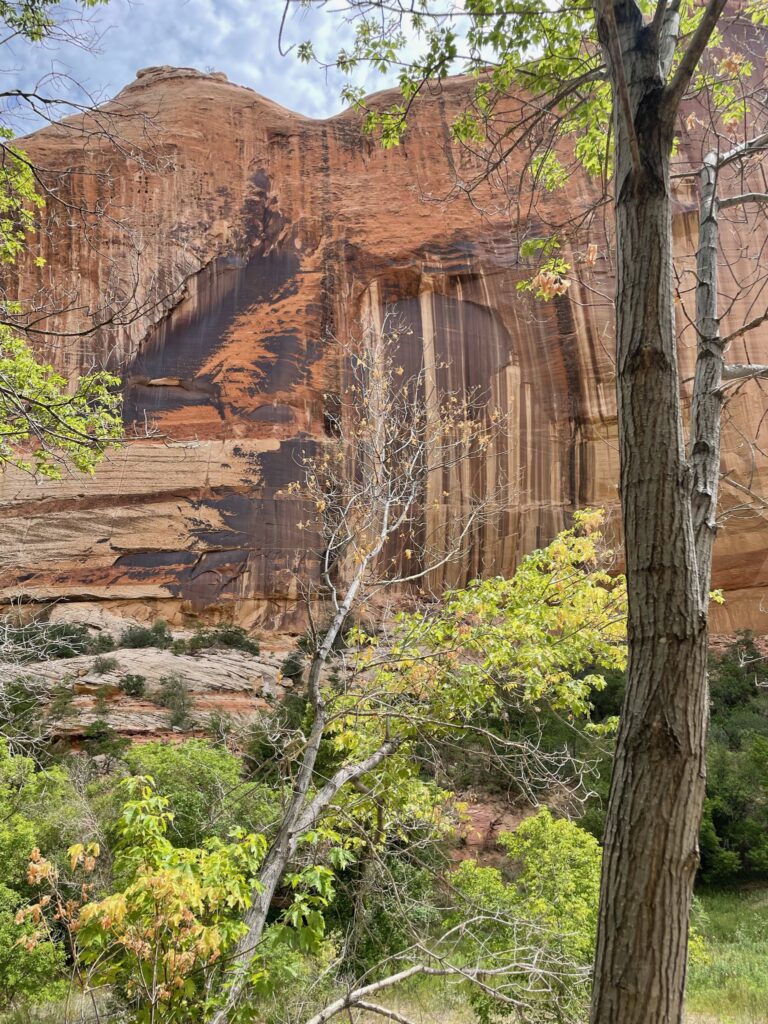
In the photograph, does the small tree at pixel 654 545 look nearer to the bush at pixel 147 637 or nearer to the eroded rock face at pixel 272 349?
the eroded rock face at pixel 272 349

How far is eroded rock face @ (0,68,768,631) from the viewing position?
22516mm

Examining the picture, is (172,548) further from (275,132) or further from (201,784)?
(275,132)

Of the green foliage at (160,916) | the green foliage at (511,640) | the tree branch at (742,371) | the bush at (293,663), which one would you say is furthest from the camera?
the bush at (293,663)

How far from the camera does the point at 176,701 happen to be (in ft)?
62.7

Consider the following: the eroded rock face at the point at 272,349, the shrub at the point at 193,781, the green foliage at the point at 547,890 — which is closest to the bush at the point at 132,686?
the eroded rock face at the point at 272,349

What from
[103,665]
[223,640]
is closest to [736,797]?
[223,640]

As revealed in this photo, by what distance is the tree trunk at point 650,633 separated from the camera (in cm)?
185

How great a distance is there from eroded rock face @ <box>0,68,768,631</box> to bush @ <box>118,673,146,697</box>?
3475 mm

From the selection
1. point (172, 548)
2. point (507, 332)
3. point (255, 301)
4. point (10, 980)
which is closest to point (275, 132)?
point (255, 301)

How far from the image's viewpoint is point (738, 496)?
19984mm

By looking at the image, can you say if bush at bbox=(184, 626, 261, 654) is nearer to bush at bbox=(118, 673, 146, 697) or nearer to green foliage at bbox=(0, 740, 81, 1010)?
bush at bbox=(118, 673, 146, 697)

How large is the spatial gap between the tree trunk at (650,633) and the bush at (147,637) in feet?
67.8

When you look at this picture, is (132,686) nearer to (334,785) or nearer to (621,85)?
(334,785)

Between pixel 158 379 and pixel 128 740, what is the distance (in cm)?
1222
